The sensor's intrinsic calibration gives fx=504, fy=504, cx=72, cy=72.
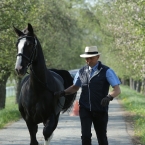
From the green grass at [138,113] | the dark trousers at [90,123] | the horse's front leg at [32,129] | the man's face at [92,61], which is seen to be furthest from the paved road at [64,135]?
the man's face at [92,61]

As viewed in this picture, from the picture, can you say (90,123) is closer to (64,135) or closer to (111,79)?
(111,79)

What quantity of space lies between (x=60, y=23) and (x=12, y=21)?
11.8 meters

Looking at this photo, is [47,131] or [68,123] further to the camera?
[68,123]

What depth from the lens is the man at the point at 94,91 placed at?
8094mm

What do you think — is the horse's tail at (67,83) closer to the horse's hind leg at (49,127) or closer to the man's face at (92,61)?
the horse's hind leg at (49,127)

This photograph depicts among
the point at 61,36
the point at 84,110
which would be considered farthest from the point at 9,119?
the point at 61,36

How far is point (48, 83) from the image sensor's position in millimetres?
9383

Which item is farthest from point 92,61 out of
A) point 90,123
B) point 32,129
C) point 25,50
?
point 32,129

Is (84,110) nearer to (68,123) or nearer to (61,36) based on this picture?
(68,123)

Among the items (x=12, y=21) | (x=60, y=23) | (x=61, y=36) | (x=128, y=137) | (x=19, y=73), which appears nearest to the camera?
(x=19, y=73)

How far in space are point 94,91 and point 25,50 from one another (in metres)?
1.39

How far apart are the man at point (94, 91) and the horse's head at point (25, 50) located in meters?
0.94

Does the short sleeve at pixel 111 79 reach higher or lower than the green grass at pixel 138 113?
higher

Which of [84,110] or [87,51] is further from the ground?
[87,51]
